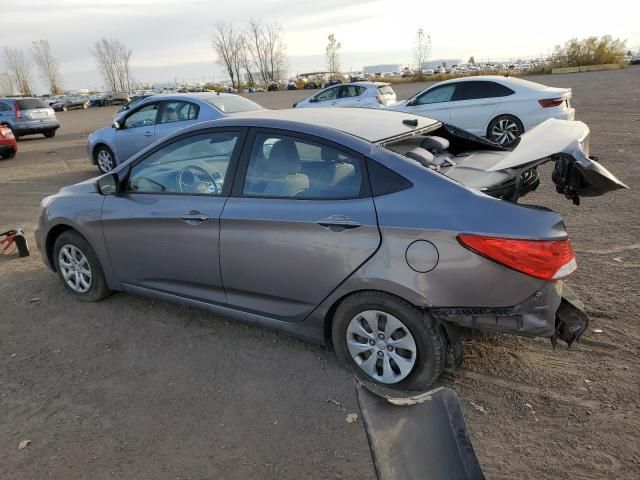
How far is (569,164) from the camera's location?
293cm

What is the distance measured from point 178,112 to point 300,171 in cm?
715

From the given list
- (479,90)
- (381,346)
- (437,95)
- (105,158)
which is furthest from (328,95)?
(381,346)

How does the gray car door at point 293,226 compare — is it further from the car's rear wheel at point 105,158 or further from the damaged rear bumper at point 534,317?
the car's rear wheel at point 105,158

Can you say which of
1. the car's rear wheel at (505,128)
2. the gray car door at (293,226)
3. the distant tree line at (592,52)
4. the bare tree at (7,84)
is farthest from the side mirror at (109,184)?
the bare tree at (7,84)

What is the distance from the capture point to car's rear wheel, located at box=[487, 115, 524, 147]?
10.7 m

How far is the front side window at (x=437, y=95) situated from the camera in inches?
448

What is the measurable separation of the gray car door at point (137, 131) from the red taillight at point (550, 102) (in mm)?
7665

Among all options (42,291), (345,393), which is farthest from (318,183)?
(42,291)

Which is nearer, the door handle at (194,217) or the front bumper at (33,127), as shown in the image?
the door handle at (194,217)

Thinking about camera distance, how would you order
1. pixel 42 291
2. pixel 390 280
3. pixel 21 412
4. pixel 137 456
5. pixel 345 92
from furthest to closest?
pixel 345 92
pixel 42 291
pixel 21 412
pixel 390 280
pixel 137 456

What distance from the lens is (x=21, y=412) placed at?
3.16m

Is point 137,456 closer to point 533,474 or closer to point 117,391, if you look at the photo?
point 117,391

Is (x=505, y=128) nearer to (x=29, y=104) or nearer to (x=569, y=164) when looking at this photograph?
(x=569, y=164)

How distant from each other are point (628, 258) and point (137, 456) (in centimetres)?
447
